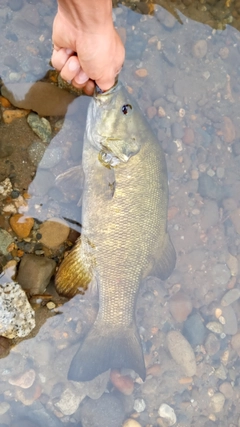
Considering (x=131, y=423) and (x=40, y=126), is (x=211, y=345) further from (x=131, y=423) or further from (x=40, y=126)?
(x=40, y=126)

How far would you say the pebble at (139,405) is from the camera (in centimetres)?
427

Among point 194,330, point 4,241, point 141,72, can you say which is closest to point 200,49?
point 141,72

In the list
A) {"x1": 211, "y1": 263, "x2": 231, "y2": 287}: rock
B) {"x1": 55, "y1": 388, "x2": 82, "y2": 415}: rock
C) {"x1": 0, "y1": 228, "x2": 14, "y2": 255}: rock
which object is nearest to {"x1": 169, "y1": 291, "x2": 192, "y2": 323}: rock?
{"x1": 211, "y1": 263, "x2": 231, "y2": 287}: rock

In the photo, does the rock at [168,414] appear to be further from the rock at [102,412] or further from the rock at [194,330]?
the rock at [194,330]

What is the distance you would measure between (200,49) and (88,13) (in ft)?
7.46

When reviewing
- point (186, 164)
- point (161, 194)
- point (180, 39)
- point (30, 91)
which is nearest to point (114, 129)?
point (161, 194)

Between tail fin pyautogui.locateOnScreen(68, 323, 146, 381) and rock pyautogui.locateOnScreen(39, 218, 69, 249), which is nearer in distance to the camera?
tail fin pyautogui.locateOnScreen(68, 323, 146, 381)

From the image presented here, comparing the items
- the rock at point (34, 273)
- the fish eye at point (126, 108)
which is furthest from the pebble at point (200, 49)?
the rock at point (34, 273)

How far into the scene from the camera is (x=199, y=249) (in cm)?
461

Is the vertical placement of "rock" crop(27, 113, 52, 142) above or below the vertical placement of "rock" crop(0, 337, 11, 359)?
above

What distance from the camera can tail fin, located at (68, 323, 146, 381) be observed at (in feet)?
12.4

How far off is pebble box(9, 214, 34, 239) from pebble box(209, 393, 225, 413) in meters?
2.62

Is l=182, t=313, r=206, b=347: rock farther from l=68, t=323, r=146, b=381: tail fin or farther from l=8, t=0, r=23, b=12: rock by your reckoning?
l=8, t=0, r=23, b=12: rock

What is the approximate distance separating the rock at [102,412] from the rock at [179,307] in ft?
3.41
